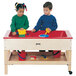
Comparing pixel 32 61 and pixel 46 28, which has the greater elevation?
pixel 46 28

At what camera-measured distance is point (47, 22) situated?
5.89 metres

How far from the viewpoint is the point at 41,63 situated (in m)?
5.75

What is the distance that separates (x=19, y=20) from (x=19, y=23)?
60 mm

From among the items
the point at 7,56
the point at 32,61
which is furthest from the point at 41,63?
the point at 7,56

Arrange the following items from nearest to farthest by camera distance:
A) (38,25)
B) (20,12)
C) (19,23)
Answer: (20,12) < (19,23) < (38,25)

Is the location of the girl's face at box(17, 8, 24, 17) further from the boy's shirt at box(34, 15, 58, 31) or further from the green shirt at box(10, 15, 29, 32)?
the boy's shirt at box(34, 15, 58, 31)

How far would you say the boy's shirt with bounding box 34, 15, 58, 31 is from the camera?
5.86 m

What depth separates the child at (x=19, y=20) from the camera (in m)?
5.70

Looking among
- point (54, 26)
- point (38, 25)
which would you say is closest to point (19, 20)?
point (38, 25)

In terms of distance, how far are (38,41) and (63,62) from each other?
63 centimetres

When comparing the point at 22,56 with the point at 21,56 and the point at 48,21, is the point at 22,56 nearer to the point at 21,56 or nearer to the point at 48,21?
the point at 21,56

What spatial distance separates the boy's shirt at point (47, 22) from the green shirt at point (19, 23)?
24 centimetres

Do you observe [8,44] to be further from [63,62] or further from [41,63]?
[63,62]

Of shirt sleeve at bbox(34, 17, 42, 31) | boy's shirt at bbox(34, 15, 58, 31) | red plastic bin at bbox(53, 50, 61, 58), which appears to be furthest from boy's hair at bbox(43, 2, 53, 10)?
red plastic bin at bbox(53, 50, 61, 58)
